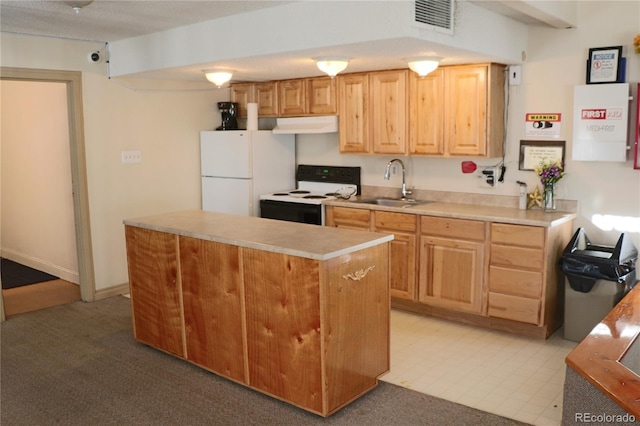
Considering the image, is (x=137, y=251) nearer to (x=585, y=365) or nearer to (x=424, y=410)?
(x=424, y=410)

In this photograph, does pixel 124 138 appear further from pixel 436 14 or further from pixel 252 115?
pixel 436 14

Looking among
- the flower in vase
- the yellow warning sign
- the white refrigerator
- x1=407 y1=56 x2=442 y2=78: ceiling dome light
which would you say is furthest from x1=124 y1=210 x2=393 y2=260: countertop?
the yellow warning sign

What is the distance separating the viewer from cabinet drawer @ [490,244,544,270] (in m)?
4.04

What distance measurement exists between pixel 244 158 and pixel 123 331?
6.65 ft

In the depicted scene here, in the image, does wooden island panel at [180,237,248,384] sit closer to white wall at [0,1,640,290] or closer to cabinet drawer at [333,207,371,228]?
cabinet drawer at [333,207,371,228]

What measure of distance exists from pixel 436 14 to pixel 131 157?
3.26 m

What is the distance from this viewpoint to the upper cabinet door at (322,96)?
527 cm

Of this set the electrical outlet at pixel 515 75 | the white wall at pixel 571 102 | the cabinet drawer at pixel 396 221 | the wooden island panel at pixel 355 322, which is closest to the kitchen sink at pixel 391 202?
the cabinet drawer at pixel 396 221

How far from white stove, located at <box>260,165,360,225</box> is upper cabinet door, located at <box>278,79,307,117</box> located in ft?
2.12

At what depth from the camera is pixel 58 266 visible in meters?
5.94

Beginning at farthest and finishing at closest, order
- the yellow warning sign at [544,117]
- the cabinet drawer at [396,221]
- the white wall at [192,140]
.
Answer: the cabinet drawer at [396,221]
the yellow warning sign at [544,117]
the white wall at [192,140]

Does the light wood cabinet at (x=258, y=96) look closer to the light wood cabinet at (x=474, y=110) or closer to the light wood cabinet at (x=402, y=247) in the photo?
the light wood cabinet at (x=402, y=247)

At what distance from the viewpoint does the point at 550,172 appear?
14.2ft

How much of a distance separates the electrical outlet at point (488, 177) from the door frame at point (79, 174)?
3.44m
